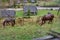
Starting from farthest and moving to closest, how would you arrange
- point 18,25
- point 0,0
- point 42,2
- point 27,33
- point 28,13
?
1. point 42,2
2. point 0,0
3. point 28,13
4. point 18,25
5. point 27,33

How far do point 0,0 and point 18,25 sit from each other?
292 cm

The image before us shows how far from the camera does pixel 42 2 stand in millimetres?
11172

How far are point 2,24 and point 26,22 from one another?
81cm

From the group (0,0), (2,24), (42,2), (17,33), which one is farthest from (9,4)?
(17,33)

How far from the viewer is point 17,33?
533 cm

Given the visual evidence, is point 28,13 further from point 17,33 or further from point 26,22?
point 17,33

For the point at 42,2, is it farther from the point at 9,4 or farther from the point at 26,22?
the point at 26,22

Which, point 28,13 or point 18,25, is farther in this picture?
point 28,13

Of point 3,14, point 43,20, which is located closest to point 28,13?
point 3,14

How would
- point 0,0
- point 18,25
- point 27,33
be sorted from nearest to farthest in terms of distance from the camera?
point 27,33 < point 18,25 < point 0,0

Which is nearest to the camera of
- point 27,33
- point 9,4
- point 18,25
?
point 27,33

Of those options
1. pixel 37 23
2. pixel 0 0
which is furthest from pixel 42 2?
pixel 37 23

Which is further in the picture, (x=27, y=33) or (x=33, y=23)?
(x=33, y=23)

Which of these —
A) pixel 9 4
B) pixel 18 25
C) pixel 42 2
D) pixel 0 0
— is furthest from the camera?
pixel 42 2
